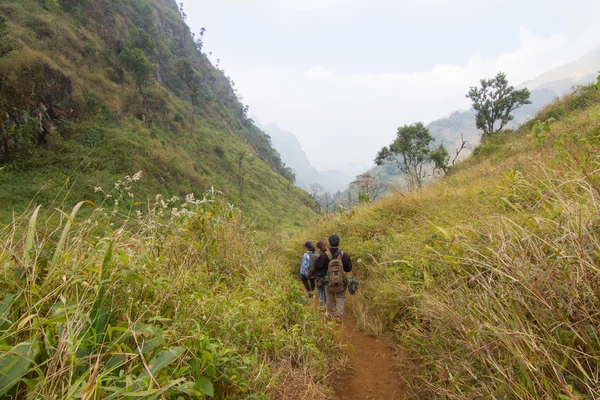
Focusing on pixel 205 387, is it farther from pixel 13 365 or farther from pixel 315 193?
pixel 315 193

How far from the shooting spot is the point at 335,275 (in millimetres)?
4727

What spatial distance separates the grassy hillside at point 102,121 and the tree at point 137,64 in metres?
0.13

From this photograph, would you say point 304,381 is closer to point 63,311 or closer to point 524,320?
point 524,320

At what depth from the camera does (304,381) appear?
2566mm

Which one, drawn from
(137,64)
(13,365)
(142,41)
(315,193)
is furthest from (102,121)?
(13,365)

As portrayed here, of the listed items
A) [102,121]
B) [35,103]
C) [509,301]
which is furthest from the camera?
[102,121]

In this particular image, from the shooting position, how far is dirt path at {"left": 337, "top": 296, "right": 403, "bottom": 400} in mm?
3125

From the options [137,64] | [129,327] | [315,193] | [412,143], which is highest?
[137,64]

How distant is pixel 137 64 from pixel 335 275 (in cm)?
3841

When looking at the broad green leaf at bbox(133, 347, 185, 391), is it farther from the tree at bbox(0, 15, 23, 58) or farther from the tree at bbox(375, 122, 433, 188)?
the tree at bbox(375, 122, 433, 188)

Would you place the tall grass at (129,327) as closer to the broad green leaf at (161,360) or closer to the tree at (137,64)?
the broad green leaf at (161,360)

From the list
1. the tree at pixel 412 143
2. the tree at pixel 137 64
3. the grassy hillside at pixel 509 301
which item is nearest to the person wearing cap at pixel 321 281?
the grassy hillside at pixel 509 301

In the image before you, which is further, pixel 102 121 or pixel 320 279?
pixel 102 121

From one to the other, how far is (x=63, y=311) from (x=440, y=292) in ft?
10.0
